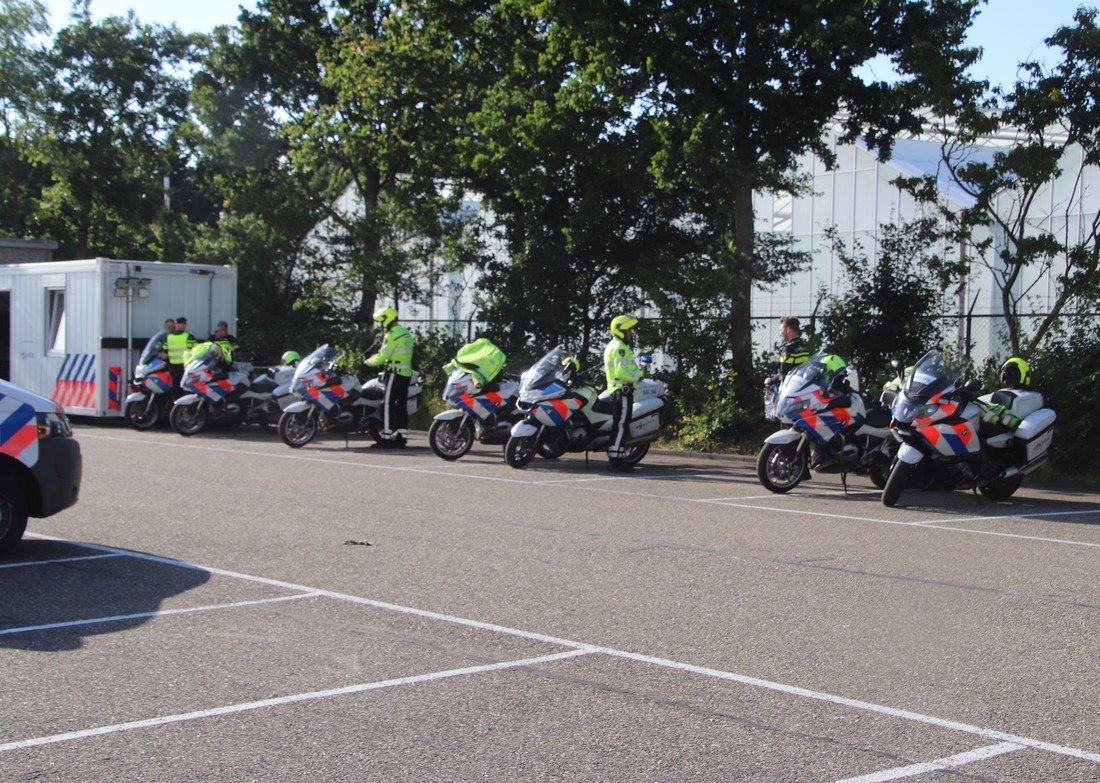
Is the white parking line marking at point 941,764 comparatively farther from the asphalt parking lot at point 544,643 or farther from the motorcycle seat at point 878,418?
the motorcycle seat at point 878,418

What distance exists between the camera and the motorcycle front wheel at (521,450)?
1652 cm

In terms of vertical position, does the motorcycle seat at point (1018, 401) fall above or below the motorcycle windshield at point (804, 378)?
below

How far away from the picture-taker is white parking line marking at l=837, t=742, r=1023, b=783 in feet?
15.9

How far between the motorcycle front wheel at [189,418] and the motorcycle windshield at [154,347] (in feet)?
4.55

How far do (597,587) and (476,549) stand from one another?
169 centimetres

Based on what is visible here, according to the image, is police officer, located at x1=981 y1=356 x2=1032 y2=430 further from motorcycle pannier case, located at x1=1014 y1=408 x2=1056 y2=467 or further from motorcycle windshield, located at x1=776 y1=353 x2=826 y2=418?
motorcycle windshield, located at x1=776 y1=353 x2=826 y2=418

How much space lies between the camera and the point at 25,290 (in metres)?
24.1

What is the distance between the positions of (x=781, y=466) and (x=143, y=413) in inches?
483

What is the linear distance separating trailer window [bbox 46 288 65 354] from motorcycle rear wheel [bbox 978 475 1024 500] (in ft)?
53.6

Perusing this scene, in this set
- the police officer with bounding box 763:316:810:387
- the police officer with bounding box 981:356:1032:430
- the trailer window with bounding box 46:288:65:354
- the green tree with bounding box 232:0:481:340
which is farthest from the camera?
the green tree with bounding box 232:0:481:340

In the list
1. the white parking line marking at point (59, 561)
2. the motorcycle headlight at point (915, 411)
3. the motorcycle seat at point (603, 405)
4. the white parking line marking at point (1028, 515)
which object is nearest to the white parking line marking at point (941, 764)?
the white parking line marking at point (59, 561)

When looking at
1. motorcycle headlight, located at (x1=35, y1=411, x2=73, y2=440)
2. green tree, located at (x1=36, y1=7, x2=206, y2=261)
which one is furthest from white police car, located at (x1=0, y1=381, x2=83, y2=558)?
green tree, located at (x1=36, y1=7, x2=206, y2=261)

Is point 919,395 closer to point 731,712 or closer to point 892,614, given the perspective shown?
point 892,614

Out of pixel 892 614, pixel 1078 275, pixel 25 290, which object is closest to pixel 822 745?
pixel 892 614
